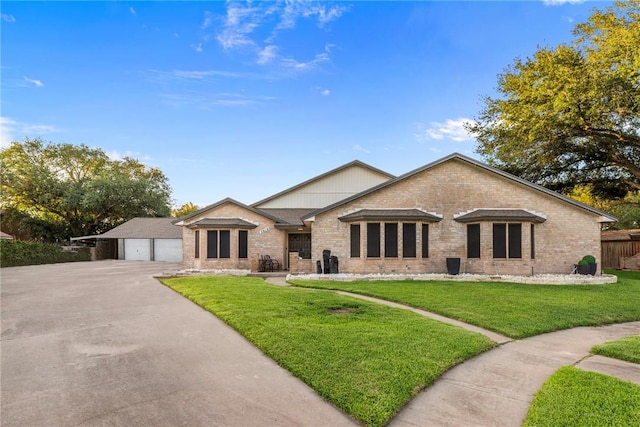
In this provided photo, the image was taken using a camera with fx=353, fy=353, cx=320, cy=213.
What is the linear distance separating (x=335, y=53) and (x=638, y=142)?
1710cm

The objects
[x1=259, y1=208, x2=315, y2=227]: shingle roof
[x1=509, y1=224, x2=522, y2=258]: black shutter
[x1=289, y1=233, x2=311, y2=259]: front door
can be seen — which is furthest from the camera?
[x1=289, y1=233, x2=311, y2=259]: front door

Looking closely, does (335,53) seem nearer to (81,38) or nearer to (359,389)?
(81,38)

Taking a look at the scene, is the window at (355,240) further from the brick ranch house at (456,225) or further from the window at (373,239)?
the window at (373,239)

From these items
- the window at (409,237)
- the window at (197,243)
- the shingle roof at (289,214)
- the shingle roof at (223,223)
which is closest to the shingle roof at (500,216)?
the window at (409,237)

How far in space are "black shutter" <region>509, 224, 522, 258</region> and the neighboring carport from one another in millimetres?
26531

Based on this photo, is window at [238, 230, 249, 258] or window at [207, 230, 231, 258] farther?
window at [238, 230, 249, 258]

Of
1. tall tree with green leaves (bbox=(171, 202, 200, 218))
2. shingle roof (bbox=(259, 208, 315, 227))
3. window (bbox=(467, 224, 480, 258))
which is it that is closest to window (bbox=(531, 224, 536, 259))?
window (bbox=(467, 224, 480, 258))

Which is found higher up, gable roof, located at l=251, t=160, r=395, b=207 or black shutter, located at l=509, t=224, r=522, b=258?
gable roof, located at l=251, t=160, r=395, b=207

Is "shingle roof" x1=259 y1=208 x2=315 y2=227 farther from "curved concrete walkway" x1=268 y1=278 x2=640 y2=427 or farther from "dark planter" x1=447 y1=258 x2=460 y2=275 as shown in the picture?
"curved concrete walkway" x1=268 y1=278 x2=640 y2=427

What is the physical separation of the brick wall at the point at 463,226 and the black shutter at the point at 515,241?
0.64ft

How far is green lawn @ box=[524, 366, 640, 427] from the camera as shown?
342 centimetres

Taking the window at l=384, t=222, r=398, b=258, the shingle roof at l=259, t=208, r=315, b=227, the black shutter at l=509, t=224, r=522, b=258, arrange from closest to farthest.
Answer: the black shutter at l=509, t=224, r=522, b=258
the window at l=384, t=222, r=398, b=258
the shingle roof at l=259, t=208, r=315, b=227

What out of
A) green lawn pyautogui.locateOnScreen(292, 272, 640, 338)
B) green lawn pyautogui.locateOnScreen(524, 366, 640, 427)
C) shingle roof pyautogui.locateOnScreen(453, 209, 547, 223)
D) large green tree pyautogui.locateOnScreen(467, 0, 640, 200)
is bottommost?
green lawn pyautogui.locateOnScreen(292, 272, 640, 338)

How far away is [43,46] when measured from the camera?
12.2 meters
